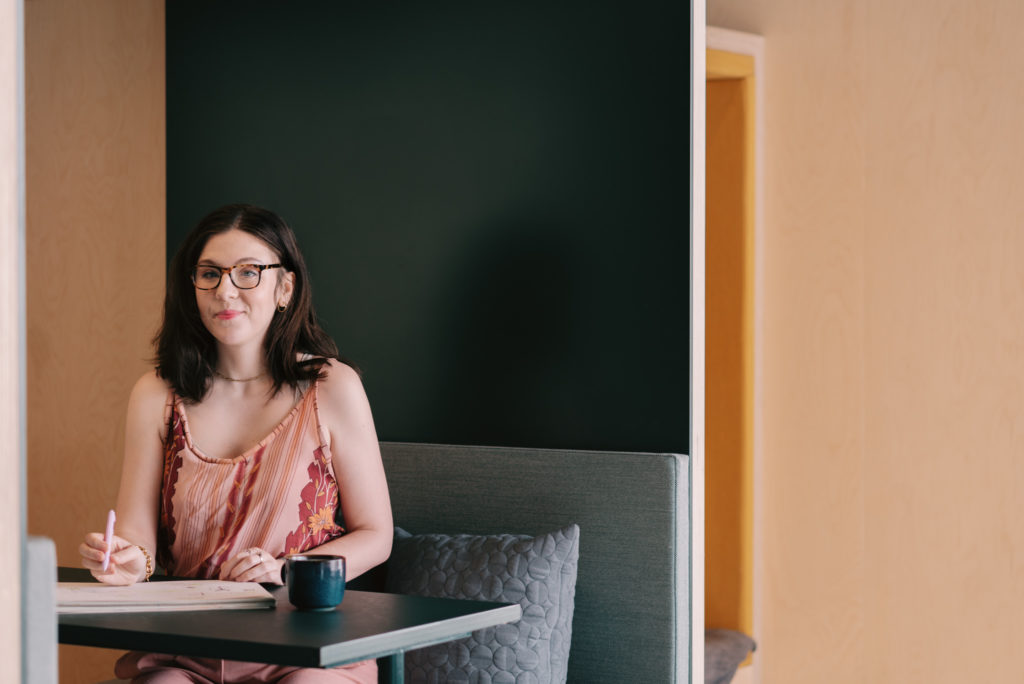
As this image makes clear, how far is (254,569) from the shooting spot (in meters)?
2.10

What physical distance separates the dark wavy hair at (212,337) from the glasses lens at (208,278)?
45 millimetres

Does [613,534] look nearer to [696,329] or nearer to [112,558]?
[696,329]

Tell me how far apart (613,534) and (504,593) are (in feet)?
1.01

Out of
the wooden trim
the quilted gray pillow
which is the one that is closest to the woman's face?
the quilted gray pillow

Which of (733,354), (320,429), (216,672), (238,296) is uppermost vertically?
(238,296)

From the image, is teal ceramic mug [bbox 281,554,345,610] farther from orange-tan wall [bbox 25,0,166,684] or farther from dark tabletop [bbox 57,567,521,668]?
orange-tan wall [bbox 25,0,166,684]

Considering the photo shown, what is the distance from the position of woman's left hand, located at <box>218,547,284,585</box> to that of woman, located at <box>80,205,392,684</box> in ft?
0.72

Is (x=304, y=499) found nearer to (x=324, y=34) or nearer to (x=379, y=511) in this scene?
(x=379, y=511)

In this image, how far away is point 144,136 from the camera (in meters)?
3.94

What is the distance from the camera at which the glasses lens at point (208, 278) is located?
251 cm

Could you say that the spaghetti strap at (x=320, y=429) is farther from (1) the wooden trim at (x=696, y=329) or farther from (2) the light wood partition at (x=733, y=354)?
(2) the light wood partition at (x=733, y=354)

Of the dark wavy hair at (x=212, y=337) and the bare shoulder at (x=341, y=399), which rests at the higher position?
the dark wavy hair at (x=212, y=337)

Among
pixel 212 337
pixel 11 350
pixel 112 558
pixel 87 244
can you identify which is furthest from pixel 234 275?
pixel 87 244

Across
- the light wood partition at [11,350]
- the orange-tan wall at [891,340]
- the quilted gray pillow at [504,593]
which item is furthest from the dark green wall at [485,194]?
the light wood partition at [11,350]
